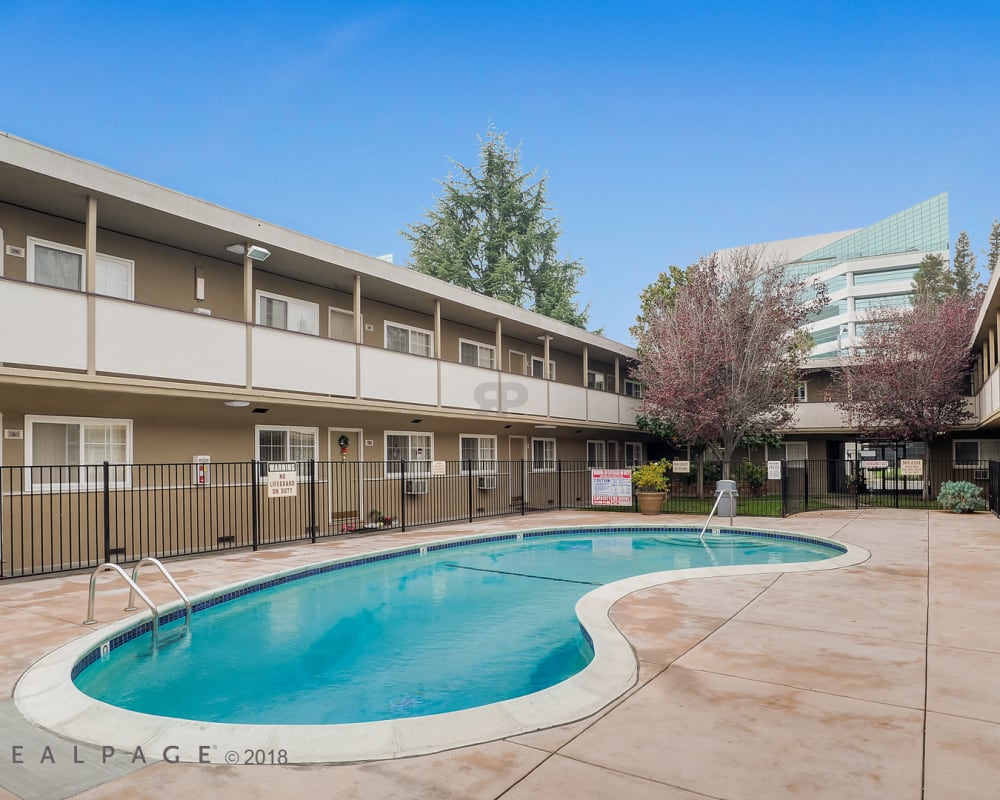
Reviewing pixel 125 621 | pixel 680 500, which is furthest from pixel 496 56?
pixel 125 621

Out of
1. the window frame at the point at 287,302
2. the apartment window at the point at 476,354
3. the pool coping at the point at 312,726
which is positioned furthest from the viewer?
the apartment window at the point at 476,354

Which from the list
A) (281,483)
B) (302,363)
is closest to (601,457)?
(302,363)

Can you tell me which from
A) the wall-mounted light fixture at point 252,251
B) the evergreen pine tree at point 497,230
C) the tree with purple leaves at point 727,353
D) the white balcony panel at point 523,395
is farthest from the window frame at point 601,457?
the wall-mounted light fixture at point 252,251

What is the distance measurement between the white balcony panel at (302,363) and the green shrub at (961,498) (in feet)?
52.1

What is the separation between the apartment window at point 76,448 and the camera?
10.4 metres

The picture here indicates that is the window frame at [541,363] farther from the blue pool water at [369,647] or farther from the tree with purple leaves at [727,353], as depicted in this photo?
the blue pool water at [369,647]

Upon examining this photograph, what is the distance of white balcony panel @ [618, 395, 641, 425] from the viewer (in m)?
24.8

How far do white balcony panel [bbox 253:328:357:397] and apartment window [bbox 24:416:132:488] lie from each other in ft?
7.83

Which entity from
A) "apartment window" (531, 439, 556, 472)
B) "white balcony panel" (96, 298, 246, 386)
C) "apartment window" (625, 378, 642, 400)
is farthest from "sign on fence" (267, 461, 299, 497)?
"apartment window" (625, 378, 642, 400)

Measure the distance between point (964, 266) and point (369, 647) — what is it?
52352 mm

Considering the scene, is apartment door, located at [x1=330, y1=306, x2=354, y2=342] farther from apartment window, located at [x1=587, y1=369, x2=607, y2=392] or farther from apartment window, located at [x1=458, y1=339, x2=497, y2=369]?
apartment window, located at [x1=587, y1=369, x2=607, y2=392]

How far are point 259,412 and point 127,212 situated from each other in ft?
14.7

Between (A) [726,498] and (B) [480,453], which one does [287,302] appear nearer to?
(B) [480,453]

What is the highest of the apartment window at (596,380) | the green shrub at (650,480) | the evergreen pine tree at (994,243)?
the evergreen pine tree at (994,243)
